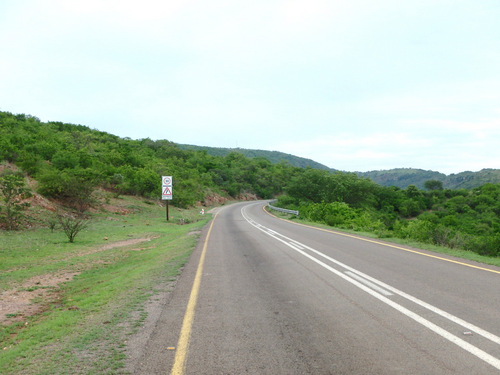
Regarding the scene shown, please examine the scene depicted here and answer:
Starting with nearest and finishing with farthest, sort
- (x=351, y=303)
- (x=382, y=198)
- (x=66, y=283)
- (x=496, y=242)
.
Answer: (x=351, y=303) < (x=66, y=283) < (x=496, y=242) < (x=382, y=198)

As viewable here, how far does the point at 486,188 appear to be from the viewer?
71.1 m

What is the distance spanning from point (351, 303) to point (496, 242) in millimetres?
9527

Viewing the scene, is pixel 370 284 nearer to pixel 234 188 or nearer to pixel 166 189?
pixel 166 189

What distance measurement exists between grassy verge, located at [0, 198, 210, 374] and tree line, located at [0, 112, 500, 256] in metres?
7.59

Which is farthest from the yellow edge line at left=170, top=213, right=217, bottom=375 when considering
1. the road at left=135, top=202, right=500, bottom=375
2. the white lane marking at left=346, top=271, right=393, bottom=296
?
the white lane marking at left=346, top=271, right=393, bottom=296

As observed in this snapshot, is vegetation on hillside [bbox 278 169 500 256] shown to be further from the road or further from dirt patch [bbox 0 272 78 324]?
dirt patch [bbox 0 272 78 324]

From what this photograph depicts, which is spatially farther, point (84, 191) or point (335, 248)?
point (84, 191)

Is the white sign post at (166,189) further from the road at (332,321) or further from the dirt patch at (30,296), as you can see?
the road at (332,321)

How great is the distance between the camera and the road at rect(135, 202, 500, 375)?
355 centimetres

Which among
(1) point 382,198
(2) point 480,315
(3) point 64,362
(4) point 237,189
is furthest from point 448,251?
(4) point 237,189

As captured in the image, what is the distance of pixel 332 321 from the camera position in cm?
482

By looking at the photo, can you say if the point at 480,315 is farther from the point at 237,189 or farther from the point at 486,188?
the point at 237,189

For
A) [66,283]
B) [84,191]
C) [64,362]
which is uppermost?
[84,191]

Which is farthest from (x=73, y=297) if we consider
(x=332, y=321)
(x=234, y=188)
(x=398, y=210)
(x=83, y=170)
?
(x=234, y=188)
